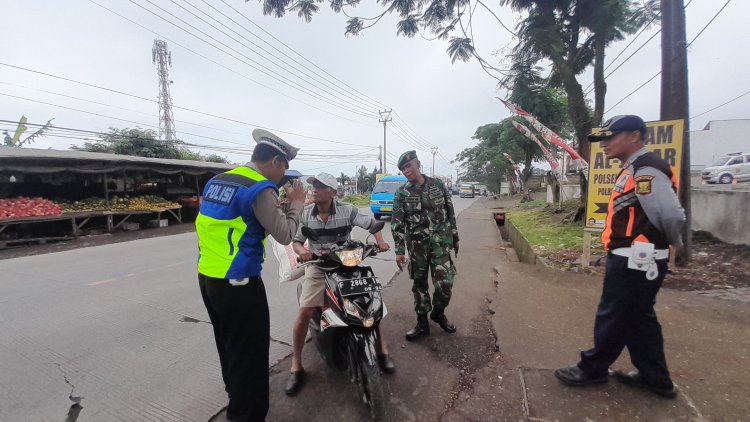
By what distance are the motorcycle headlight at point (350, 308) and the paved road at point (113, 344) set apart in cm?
112

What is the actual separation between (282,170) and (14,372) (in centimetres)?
294

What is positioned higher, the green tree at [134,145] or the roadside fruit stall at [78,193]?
the green tree at [134,145]

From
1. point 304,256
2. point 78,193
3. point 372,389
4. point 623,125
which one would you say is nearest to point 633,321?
point 623,125

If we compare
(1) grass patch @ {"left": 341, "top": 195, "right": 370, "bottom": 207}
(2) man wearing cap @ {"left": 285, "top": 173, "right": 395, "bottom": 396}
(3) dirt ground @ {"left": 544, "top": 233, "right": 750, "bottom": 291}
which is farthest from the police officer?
(1) grass patch @ {"left": 341, "top": 195, "right": 370, "bottom": 207}

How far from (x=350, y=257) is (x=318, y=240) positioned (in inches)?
19.0

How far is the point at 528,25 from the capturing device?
834 centimetres

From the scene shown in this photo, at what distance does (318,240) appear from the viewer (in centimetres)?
273

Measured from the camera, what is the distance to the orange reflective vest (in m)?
2.07

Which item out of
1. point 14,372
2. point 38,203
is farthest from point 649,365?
point 38,203

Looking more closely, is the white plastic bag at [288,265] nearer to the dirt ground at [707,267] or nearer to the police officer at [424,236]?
the police officer at [424,236]

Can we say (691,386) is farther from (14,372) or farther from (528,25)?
(528,25)

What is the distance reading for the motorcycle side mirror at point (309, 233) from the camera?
8.79 feet

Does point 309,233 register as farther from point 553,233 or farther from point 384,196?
point 384,196

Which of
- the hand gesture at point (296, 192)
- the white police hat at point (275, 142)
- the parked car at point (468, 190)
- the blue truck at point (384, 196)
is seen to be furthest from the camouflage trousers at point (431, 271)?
the parked car at point (468, 190)
